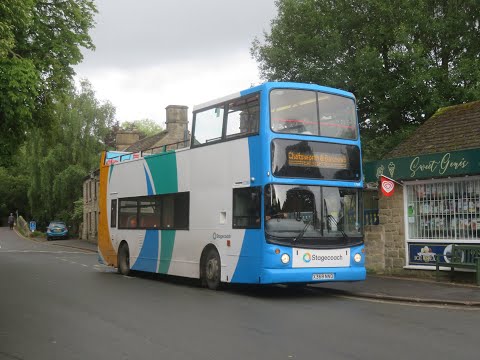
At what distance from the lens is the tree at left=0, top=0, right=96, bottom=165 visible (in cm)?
1723

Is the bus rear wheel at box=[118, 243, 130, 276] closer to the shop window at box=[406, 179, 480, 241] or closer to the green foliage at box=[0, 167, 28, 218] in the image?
the shop window at box=[406, 179, 480, 241]

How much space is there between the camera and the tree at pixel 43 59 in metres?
17.2

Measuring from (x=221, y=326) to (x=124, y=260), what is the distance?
10.6 m

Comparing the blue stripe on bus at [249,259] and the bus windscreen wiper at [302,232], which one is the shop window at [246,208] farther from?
the bus windscreen wiper at [302,232]

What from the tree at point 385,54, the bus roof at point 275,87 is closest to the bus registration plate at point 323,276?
the bus roof at point 275,87

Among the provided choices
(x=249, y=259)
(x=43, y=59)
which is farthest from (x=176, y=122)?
(x=249, y=259)

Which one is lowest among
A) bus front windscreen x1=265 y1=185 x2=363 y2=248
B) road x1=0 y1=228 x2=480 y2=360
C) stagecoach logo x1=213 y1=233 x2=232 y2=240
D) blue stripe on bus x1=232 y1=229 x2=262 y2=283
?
road x1=0 y1=228 x2=480 y2=360

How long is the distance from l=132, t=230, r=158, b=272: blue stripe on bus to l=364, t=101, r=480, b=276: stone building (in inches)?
248

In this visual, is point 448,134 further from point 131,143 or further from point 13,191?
point 13,191

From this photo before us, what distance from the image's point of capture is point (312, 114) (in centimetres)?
1305

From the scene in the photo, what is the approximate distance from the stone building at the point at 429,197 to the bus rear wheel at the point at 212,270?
5.74 meters

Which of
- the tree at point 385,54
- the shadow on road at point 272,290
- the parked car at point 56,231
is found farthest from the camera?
the parked car at point 56,231

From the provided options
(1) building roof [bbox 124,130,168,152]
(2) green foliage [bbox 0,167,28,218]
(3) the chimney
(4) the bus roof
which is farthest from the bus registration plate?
(2) green foliage [bbox 0,167,28,218]

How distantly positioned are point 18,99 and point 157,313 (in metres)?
9.21
